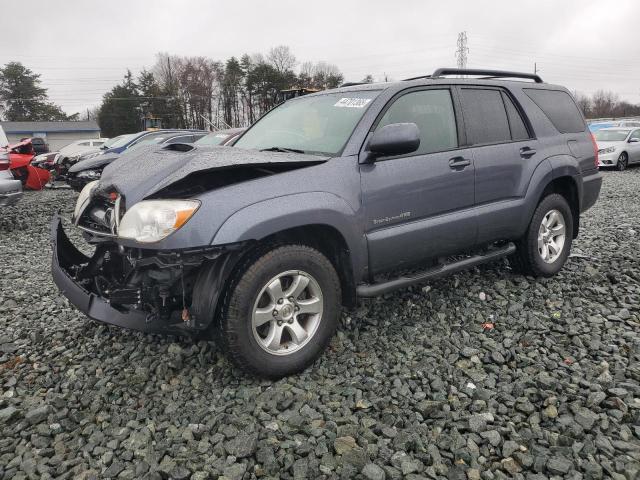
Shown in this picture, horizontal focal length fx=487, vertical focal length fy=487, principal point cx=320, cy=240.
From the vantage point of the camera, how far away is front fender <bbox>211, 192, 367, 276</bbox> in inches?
102

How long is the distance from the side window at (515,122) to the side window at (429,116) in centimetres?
72

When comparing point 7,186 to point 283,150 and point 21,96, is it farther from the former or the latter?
point 21,96

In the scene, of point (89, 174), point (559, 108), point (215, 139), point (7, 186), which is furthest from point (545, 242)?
point (89, 174)

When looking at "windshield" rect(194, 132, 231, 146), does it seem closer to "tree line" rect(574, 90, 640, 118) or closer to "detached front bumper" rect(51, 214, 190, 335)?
"detached front bumper" rect(51, 214, 190, 335)

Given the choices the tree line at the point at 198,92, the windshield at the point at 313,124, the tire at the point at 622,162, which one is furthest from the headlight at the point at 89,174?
the tree line at the point at 198,92

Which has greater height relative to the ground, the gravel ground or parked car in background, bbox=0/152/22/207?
parked car in background, bbox=0/152/22/207

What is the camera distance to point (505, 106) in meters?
4.21

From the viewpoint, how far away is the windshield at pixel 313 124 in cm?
335

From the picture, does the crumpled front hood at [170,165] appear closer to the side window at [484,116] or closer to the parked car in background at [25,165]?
the side window at [484,116]

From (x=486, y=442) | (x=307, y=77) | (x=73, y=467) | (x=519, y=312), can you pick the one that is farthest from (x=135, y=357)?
(x=307, y=77)

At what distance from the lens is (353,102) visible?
140 inches

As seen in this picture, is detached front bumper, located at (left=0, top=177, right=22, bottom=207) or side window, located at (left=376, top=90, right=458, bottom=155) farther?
detached front bumper, located at (left=0, top=177, right=22, bottom=207)

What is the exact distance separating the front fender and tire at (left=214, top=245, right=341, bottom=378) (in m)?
0.17

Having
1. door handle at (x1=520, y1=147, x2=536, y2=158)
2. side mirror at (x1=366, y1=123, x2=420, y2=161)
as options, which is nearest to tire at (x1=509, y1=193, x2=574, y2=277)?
door handle at (x1=520, y1=147, x2=536, y2=158)
